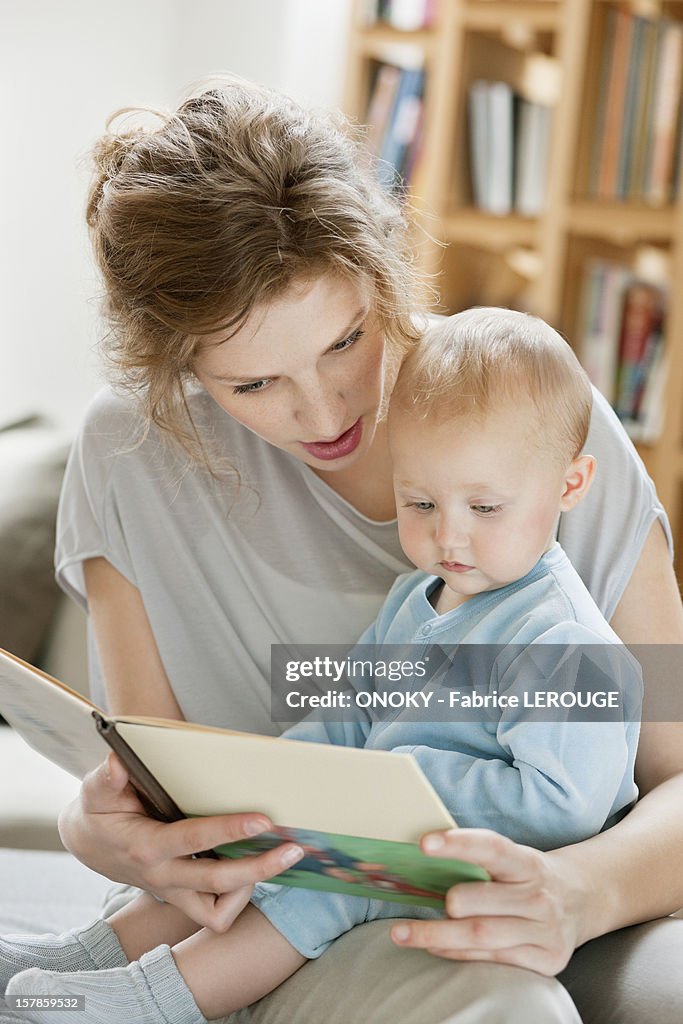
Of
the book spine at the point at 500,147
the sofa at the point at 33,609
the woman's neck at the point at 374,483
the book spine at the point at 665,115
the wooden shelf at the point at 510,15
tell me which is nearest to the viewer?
the woman's neck at the point at 374,483

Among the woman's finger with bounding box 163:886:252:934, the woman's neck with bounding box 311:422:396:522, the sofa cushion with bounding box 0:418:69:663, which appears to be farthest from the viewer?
the sofa cushion with bounding box 0:418:69:663

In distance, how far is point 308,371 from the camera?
3.86 feet

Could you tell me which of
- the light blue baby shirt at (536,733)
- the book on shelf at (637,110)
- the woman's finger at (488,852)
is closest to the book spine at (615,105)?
the book on shelf at (637,110)

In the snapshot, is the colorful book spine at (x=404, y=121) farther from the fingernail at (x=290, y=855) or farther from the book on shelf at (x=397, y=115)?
the fingernail at (x=290, y=855)

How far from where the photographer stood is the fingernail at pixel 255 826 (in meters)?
0.96

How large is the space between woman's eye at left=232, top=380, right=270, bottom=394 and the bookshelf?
176cm

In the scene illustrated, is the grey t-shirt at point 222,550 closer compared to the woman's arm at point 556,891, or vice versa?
the woman's arm at point 556,891

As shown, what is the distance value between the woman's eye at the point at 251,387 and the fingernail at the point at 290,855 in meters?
0.46

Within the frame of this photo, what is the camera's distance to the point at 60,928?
1359mm

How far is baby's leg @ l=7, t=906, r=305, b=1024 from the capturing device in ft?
3.44

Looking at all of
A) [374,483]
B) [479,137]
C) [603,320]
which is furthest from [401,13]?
[374,483]

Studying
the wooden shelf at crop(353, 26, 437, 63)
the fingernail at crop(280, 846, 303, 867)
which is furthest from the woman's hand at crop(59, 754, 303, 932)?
the wooden shelf at crop(353, 26, 437, 63)

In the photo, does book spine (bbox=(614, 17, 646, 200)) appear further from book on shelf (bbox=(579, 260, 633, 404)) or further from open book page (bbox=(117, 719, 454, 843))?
open book page (bbox=(117, 719, 454, 843))

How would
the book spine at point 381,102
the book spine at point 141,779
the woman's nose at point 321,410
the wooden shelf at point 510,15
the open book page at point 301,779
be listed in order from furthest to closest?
the book spine at point 381,102, the wooden shelf at point 510,15, the woman's nose at point 321,410, the book spine at point 141,779, the open book page at point 301,779
